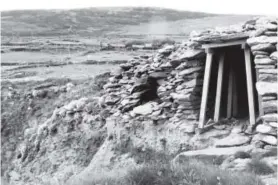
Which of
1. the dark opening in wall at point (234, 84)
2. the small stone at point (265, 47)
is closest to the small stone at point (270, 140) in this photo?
the small stone at point (265, 47)

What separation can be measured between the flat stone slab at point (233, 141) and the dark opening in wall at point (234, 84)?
1919 mm

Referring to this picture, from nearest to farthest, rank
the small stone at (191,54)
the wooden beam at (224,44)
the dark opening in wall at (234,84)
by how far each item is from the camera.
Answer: the wooden beam at (224,44), the small stone at (191,54), the dark opening in wall at (234,84)

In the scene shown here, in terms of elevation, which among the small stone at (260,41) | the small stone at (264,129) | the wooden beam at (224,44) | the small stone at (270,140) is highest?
the small stone at (260,41)

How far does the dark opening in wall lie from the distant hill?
39514 mm

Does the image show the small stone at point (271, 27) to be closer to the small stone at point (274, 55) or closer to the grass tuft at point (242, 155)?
the small stone at point (274, 55)

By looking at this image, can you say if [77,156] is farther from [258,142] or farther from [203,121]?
[258,142]

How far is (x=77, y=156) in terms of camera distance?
1416cm

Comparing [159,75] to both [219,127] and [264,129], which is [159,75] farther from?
[264,129]

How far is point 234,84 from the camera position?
40.5 feet

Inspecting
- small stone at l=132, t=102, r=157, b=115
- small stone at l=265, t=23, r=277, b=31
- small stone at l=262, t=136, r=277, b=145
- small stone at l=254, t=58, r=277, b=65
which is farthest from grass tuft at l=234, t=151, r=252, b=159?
small stone at l=132, t=102, r=157, b=115

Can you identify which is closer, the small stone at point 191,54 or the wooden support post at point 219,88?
the wooden support post at point 219,88

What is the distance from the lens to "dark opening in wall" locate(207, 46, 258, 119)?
485 inches

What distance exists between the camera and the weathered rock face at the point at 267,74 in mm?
9070

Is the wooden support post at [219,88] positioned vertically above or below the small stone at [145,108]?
above
